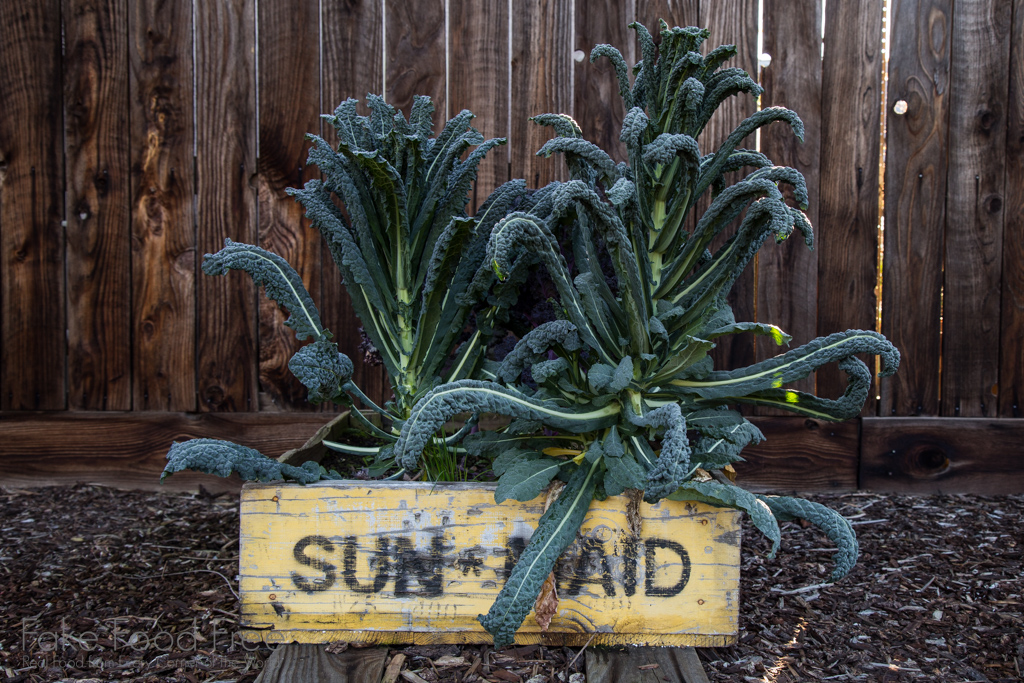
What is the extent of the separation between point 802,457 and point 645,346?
4.15 feet

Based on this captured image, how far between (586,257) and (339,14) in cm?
147

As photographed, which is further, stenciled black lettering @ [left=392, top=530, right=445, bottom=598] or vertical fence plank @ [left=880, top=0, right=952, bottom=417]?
vertical fence plank @ [left=880, top=0, right=952, bottom=417]

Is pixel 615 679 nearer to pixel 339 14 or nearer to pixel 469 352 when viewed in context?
pixel 469 352

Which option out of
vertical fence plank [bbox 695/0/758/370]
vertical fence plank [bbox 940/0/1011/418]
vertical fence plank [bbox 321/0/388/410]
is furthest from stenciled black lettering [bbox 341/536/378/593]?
vertical fence plank [bbox 940/0/1011/418]

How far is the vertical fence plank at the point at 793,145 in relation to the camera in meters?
2.15

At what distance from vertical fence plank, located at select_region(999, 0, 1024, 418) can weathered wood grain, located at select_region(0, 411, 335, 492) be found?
2.41 m

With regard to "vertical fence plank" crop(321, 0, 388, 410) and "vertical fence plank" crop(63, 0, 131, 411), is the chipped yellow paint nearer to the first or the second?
"vertical fence plank" crop(321, 0, 388, 410)

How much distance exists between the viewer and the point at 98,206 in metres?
2.22

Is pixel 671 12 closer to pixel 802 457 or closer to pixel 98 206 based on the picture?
pixel 802 457

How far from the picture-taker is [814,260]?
7.18 ft

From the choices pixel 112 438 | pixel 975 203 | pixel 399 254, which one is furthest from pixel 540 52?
pixel 112 438

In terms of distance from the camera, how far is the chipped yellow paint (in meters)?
1.21

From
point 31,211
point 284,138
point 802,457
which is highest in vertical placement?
point 284,138

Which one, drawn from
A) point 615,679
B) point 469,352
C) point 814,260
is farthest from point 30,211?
point 814,260
